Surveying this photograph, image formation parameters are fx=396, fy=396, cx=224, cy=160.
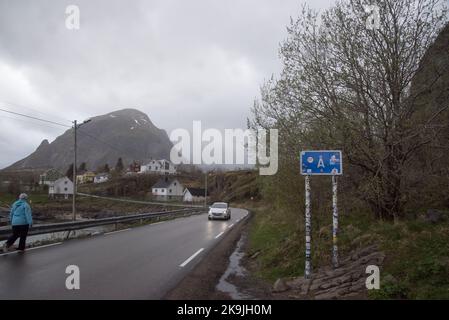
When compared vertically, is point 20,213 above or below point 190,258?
above

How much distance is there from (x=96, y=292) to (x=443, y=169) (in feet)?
28.8

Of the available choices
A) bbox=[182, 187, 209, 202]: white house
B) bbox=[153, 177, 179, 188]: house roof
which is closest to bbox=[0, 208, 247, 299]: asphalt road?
bbox=[182, 187, 209, 202]: white house

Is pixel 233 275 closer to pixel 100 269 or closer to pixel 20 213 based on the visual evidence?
pixel 100 269

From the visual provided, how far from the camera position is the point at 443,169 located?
33.4 feet

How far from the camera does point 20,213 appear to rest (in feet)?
39.1

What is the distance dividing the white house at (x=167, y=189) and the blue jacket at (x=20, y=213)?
98.1 metres

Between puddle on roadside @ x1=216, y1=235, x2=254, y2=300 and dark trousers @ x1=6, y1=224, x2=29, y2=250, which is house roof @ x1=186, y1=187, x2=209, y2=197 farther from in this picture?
dark trousers @ x1=6, y1=224, x2=29, y2=250

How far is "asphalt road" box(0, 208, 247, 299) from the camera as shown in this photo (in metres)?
6.98

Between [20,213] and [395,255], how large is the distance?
34.0 ft

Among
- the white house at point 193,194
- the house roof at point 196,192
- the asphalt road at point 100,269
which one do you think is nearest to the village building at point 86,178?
the white house at point 193,194

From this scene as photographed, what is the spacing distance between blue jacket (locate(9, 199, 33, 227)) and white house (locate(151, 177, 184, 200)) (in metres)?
98.1

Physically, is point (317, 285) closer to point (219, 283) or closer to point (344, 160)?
point (219, 283)

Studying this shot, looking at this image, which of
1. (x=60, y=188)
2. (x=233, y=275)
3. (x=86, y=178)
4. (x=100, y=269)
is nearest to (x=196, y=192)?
(x=60, y=188)
